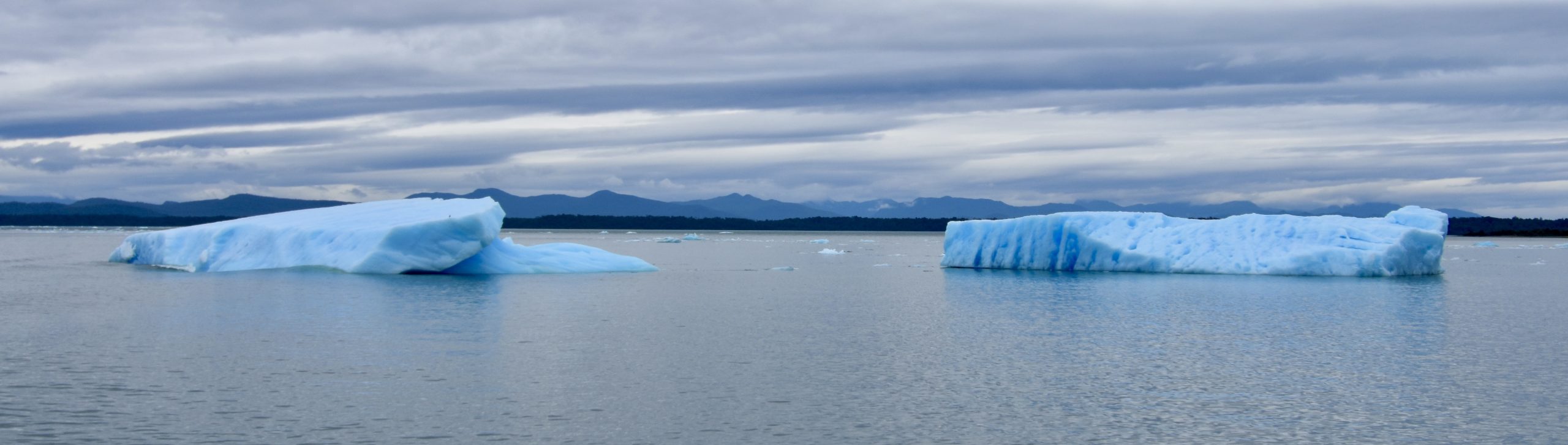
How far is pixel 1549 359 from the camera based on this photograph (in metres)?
12.5

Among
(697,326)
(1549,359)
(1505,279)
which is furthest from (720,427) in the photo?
(1505,279)

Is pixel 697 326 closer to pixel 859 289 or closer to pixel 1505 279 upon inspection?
pixel 859 289

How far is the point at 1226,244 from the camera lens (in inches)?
1120

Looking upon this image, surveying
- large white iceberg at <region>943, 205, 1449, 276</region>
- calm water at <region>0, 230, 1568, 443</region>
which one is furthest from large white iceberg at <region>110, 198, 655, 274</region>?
large white iceberg at <region>943, 205, 1449, 276</region>

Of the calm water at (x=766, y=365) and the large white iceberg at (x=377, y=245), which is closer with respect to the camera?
the calm water at (x=766, y=365)

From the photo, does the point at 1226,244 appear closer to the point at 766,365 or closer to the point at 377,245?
the point at 377,245

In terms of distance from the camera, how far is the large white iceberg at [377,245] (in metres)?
24.0

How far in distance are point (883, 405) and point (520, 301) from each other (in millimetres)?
10749

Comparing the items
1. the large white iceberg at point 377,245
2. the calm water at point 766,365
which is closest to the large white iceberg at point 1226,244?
the calm water at point 766,365

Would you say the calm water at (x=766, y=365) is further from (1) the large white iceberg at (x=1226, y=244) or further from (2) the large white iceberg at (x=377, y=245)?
(1) the large white iceberg at (x=1226, y=244)

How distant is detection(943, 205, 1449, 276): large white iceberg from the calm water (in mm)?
4994

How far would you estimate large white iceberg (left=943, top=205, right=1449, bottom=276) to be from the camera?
1061 inches

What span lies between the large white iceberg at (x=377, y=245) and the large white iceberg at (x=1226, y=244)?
9.71 meters

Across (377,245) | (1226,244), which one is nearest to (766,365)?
(377,245)
